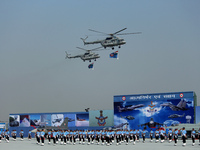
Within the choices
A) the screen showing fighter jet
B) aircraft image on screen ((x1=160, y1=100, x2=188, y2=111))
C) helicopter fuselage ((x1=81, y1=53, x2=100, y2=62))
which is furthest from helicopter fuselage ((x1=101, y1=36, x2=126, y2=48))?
aircraft image on screen ((x1=160, y1=100, x2=188, y2=111))

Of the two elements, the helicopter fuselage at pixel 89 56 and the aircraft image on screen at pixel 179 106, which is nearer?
the aircraft image on screen at pixel 179 106

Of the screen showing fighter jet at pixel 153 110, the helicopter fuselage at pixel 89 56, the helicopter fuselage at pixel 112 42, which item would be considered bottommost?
the screen showing fighter jet at pixel 153 110

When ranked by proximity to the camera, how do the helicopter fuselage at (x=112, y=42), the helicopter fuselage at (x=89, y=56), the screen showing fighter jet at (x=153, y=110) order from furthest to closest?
1. the helicopter fuselage at (x=89, y=56)
2. the screen showing fighter jet at (x=153, y=110)
3. the helicopter fuselage at (x=112, y=42)

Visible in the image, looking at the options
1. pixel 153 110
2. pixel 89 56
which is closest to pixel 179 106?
pixel 153 110

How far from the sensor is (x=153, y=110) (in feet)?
217

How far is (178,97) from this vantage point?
64.1 m

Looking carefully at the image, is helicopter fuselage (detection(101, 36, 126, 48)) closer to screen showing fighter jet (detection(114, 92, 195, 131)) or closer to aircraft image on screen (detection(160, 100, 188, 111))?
screen showing fighter jet (detection(114, 92, 195, 131))

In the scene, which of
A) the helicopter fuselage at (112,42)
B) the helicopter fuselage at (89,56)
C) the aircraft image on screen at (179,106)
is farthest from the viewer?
the helicopter fuselage at (89,56)

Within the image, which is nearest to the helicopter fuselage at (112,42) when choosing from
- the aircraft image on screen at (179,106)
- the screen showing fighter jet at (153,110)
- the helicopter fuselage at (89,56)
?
the helicopter fuselage at (89,56)

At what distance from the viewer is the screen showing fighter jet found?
62875 millimetres

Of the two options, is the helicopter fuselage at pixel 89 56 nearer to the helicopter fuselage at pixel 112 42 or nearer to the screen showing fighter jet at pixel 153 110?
the helicopter fuselage at pixel 112 42

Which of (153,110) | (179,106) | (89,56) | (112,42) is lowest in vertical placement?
(153,110)

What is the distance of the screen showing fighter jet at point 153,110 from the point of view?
62.9 metres

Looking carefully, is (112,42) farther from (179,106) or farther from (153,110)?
(179,106)
